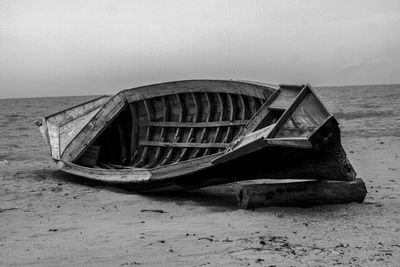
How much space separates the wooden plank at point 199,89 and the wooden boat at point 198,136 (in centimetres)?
1

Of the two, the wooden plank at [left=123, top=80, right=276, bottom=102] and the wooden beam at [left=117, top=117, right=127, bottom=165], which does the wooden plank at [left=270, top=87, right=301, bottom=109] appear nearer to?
the wooden plank at [left=123, top=80, right=276, bottom=102]

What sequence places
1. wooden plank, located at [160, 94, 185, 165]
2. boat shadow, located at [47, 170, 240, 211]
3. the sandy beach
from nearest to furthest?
the sandy beach → boat shadow, located at [47, 170, 240, 211] → wooden plank, located at [160, 94, 185, 165]

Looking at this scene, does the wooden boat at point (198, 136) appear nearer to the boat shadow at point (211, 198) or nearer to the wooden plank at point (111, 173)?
the wooden plank at point (111, 173)

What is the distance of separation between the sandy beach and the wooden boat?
426 millimetres

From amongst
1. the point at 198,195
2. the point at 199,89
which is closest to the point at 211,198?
the point at 198,195

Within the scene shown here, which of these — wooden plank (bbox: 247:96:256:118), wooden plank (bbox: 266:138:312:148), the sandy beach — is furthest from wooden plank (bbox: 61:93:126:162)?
wooden plank (bbox: 266:138:312:148)

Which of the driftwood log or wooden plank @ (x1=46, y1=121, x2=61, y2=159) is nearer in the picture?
the driftwood log

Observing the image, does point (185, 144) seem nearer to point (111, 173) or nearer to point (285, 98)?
point (111, 173)

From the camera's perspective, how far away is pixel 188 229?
548 centimetres

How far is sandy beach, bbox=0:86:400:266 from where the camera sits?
14.7 feet

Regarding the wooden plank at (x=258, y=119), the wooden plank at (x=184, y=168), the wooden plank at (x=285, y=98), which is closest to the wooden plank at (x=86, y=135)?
the wooden plank at (x=184, y=168)

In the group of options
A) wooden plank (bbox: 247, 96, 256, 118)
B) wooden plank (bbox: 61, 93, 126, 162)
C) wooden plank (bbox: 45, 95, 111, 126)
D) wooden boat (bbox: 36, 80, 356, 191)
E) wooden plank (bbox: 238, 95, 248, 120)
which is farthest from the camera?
wooden plank (bbox: 45, 95, 111, 126)

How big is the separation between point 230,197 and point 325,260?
10.9ft

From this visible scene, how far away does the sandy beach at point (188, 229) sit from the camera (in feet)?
14.7
